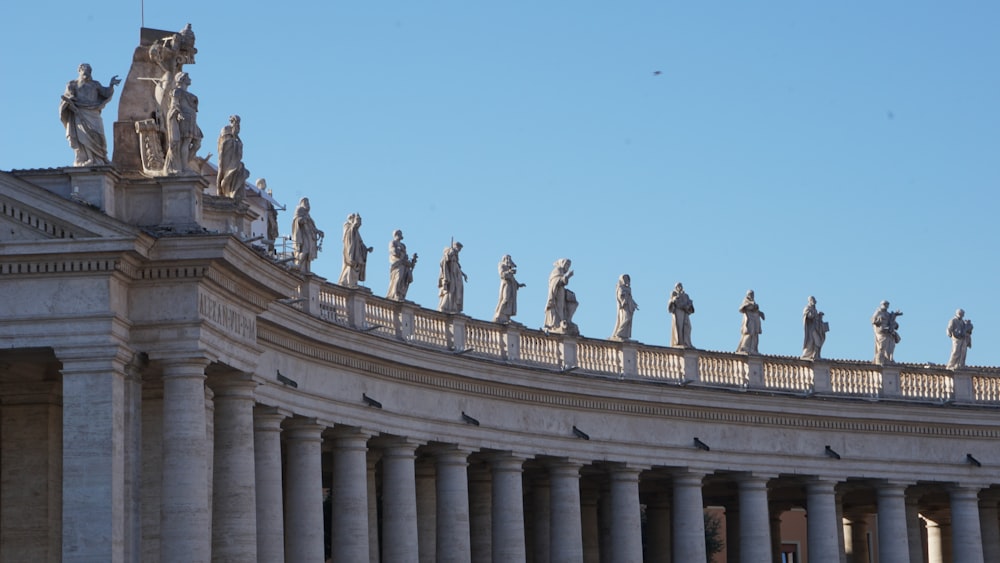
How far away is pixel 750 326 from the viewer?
107062 millimetres

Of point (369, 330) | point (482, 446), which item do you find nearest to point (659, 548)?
point (482, 446)

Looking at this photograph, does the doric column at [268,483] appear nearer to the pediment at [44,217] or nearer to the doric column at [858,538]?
the pediment at [44,217]

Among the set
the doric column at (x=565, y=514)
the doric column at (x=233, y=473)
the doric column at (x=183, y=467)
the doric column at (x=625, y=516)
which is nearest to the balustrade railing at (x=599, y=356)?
the doric column at (x=625, y=516)

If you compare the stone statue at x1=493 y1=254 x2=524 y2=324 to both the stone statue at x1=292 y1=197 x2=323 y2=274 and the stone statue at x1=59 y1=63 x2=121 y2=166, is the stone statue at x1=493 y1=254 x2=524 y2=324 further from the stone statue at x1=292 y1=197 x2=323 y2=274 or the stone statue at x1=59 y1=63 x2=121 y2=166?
the stone statue at x1=59 y1=63 x2=121 y2=166

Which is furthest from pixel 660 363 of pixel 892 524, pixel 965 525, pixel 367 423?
pixel 367 423

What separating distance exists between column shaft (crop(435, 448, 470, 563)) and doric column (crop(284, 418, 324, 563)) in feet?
31.7

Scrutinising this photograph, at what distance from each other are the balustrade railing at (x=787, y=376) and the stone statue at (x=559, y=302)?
449 inches

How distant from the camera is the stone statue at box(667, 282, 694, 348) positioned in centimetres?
10344

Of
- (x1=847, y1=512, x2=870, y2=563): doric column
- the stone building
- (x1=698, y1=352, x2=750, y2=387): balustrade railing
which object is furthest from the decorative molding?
(x1=847, y1=512, x2=870, y2=563): doric column

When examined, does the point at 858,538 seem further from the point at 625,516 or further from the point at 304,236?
the point at 304,236

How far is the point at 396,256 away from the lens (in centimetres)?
8919

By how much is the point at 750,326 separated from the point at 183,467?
163 feet

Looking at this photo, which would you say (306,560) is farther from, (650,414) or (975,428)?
(975,428)

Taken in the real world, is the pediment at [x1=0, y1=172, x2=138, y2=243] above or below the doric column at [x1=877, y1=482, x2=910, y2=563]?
above
